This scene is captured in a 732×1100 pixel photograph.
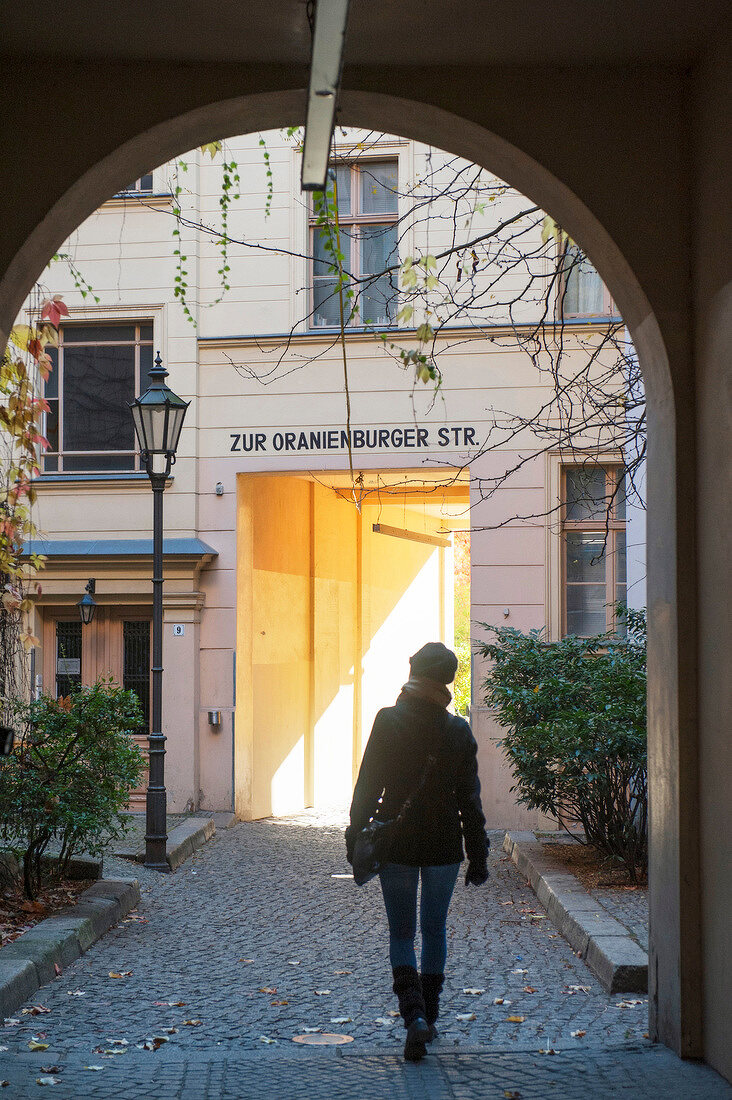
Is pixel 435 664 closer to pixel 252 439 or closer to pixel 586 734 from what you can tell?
pixel 586 734

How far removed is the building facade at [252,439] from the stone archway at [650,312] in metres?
9.25

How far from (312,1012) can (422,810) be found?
5.40 ft

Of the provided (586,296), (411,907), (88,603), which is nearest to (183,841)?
(88,603)

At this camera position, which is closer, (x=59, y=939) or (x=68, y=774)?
(x=59, y=939)

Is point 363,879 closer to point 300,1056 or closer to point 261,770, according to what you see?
point 300,1056

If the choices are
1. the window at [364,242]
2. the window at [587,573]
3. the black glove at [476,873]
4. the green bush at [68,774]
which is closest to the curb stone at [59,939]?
the green bush at [68,774]

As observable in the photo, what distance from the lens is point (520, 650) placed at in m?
10.8

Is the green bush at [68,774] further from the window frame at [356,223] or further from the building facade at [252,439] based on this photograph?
the window frame at [356,223]

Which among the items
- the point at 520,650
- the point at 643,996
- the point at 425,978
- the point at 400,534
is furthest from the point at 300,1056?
the point at 400,534

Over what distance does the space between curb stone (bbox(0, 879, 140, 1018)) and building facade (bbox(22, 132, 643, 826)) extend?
234 inches

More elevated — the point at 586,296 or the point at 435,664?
the point at 586,296

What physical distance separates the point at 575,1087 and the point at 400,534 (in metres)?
15.3

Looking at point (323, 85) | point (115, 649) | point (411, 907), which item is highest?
point (323, 85)

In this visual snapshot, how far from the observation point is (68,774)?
865 centimetres
